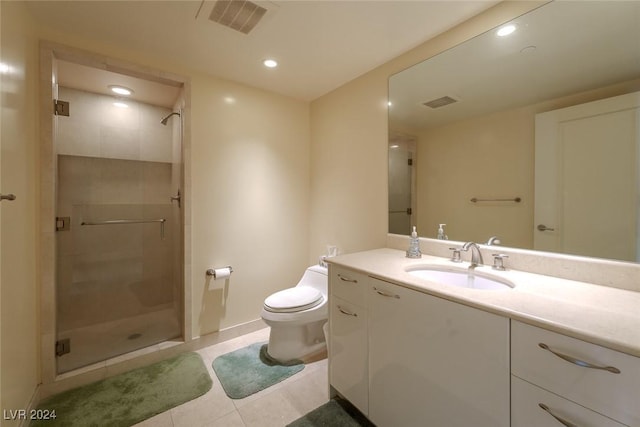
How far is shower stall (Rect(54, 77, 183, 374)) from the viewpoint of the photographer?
2398 mm

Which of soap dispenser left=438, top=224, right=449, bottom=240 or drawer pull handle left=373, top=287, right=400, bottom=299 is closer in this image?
drawer pull handle left=373, top=287, right=400, bottom=299

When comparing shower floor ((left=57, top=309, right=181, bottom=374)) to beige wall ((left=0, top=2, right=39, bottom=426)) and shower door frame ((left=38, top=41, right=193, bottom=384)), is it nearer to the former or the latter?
shower door frame ((left=38, top=41, right=193, bottom=384))

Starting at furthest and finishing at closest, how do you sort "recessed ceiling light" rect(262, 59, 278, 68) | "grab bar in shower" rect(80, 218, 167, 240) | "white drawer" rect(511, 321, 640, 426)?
"grab bar in shower" rect(80, 218, 167, 240) < "recessed ceiling light" rect(262, 59, 278, 68) < "white drawer" rect(511, 321, 640, 426)

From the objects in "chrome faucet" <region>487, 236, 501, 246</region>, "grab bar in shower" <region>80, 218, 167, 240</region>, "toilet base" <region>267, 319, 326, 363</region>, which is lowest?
"toilet base" <region>267, 319, 326, 363</region>

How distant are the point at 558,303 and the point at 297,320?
1.45m

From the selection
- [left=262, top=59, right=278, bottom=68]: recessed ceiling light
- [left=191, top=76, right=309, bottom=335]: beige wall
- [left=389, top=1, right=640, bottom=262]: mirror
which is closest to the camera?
[left=389, top=1, right=640, bottom=262]: mirror

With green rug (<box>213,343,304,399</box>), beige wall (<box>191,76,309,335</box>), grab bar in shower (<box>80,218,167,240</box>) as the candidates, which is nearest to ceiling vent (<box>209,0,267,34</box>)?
beige wall (<box>191,76,309,335</box>)

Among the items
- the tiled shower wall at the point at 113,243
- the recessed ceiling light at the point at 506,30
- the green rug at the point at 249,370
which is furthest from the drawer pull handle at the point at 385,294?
the tiled shower wall at the point at 113,243

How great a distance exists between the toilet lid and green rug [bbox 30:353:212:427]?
2.11 feet

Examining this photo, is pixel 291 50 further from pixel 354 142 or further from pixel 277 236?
pixel 277 236

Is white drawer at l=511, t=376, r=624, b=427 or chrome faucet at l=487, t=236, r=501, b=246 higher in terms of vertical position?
chrome faucet at l=487, t=236, r=501, b=246

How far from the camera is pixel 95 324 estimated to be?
2.56 metres

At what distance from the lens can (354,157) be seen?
2277 mm

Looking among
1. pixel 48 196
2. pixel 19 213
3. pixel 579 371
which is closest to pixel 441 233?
pixel 579 371
